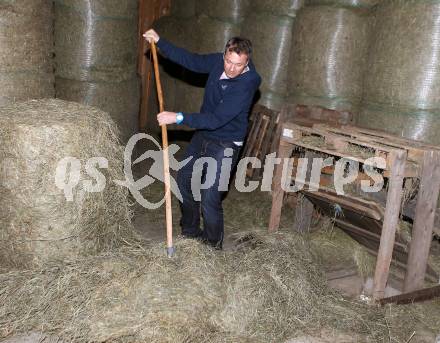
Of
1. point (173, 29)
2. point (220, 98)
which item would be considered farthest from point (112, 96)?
point (220, 98)

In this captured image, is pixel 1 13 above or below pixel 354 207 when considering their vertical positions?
above

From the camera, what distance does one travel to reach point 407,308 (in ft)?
16.6

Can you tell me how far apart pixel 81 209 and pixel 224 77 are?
1.80m

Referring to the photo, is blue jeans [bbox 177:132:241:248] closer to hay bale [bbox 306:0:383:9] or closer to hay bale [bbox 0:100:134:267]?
hay bale [bbox 0:100:134:267]

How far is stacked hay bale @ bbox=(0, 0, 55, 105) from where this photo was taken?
575cm

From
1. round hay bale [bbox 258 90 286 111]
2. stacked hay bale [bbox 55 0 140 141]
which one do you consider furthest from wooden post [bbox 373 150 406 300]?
stacked hay bale [bbox 55 0 140 141]

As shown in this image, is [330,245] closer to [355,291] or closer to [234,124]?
[355,291]

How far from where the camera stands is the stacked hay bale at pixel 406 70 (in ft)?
19.5

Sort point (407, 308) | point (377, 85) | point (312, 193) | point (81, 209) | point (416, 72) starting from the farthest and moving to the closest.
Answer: point (377, 85), point (416, 72), point (312, 193), point (407, 308), point (81, 209)

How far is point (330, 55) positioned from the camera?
6.87 m

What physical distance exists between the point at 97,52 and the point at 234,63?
315 centimetres

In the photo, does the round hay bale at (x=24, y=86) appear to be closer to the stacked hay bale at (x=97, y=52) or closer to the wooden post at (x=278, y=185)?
the stacked hay bale at (x=97, y=52)

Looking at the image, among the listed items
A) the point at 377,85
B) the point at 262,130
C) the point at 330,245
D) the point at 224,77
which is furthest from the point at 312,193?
the point at 262,130

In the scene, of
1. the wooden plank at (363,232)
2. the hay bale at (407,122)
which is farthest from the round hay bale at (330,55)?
the wooden plank at (363,232)
